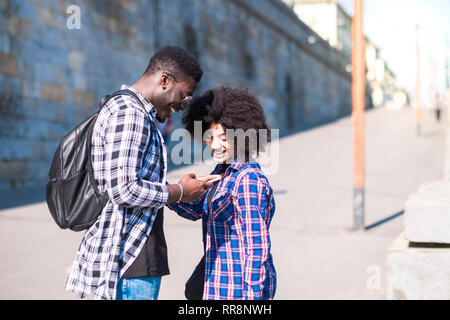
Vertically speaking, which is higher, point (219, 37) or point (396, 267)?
point (219, 37)

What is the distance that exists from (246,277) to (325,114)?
125ft

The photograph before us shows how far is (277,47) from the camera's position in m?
29.9

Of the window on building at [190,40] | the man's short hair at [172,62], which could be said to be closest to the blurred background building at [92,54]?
the window on building at [190,40]

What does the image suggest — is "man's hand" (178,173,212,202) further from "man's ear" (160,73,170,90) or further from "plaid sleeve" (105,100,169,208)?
"man's ear" (160,73,170,90)

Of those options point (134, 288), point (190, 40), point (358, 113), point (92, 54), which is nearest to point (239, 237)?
point (134, 288)

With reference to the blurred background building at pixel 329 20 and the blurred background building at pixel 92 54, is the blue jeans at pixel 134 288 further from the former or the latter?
the blurred background building at pixel 329 20

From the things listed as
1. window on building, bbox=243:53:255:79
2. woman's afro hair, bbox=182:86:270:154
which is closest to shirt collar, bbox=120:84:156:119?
woman's afro hair, bbox=182:86:270:154

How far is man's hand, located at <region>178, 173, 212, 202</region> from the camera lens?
2.27m

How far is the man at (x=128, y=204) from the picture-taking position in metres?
2.05

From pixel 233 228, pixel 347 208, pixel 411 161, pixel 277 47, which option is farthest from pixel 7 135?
pixel 277 47

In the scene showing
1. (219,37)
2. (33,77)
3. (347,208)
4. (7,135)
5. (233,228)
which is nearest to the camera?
(233,228)

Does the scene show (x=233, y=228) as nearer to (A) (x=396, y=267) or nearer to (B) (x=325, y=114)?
(A) (x=396, y=267)

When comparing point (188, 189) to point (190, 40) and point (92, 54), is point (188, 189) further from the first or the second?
point (190, 40)

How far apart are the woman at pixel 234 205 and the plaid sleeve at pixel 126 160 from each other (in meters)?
0.40
